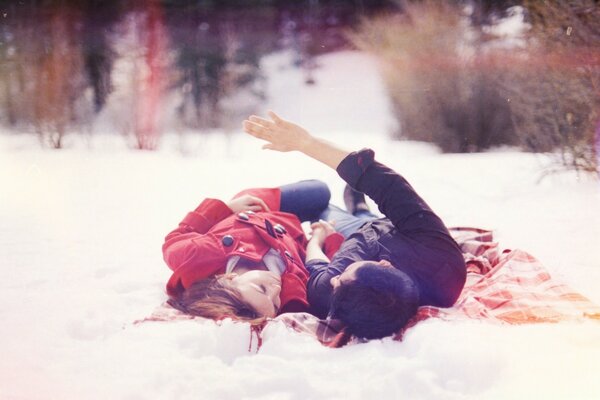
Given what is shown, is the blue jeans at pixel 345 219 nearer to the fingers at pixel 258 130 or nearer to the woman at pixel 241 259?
the woman at pixel 241 259

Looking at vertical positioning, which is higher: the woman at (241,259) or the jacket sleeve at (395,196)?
the jacket sleeve at (395,196)

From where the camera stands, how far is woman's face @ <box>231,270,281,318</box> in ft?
3.99

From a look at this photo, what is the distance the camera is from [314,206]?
178 cm

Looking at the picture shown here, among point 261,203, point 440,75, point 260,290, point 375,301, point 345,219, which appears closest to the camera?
point 375,301

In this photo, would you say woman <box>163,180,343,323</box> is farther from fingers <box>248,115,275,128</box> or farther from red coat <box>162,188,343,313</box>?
fingers <box>248,115,275,128</box>

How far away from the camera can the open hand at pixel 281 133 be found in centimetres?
132

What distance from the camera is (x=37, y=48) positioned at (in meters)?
2.67

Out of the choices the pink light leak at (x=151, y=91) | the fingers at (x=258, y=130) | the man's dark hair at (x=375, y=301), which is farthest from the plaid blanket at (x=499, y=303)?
the pink light leak at (x=151, y=91)

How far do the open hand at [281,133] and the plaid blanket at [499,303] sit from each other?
16.3 inches

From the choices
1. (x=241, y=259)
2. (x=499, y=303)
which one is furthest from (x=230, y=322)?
(x=499, y=303)

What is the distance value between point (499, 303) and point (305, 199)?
2.31ft

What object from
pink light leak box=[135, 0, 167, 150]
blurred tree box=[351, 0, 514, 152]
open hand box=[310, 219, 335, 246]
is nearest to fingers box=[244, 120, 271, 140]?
open hand box=[310, 219, 335, 246]

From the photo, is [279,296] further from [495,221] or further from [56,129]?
[56,129]

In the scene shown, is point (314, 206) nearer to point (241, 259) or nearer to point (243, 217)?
point (243, 217)
